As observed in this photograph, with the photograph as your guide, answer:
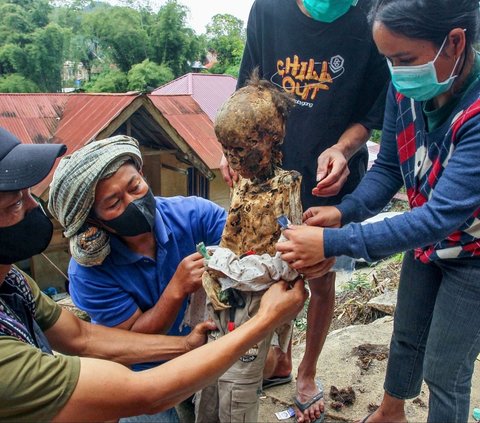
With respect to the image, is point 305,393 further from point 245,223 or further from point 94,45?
point 94,45

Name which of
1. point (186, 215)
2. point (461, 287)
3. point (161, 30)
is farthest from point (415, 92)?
point (161, 30)

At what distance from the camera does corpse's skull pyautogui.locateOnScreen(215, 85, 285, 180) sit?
1.77 m

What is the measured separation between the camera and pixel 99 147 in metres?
2.01

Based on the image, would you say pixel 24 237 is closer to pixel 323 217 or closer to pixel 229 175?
pixel 229 175

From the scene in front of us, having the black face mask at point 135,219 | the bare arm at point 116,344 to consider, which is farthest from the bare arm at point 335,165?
the bare arm at point 116,344

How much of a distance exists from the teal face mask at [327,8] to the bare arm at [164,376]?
130cm

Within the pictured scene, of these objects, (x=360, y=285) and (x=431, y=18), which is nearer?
(x=431, y=18)

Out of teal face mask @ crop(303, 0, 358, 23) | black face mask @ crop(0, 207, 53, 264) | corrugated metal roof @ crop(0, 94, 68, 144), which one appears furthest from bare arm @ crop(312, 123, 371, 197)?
corrugated metal roof @ crop(0, 94, 68, 144)

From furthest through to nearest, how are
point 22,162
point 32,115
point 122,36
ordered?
Answer: point 122,36 < point 32,115 < point 22,162

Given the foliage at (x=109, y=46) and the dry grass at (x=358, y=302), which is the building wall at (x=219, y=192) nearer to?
the dry grass at (x=358, y=302)

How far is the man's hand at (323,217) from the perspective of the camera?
2020 mm

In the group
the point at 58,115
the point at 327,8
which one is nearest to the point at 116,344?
the point at 327,8

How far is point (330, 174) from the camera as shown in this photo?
207cm

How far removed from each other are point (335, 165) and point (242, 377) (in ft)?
3.33
